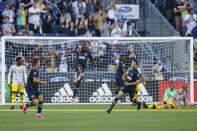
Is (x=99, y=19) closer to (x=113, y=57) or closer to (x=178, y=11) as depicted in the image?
(x=113, y=57)

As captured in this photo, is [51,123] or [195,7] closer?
[51,123]

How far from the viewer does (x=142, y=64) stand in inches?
995

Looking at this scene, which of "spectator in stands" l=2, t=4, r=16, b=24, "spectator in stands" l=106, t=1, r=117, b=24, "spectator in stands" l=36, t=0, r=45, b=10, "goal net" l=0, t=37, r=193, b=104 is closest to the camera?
"goal net" l=0, t=37, r=193, b=104

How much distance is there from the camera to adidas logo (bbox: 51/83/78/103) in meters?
24.4

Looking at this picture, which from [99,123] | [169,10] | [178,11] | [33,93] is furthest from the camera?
[169,10]

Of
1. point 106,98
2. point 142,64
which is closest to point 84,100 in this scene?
point 106,98

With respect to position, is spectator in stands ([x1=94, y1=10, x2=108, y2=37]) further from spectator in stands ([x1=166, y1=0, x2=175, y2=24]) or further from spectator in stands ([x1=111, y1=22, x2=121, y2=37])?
spectator in stands ([x1=166, y1=0, x2=175, y2=24])

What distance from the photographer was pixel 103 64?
25250 millimetres

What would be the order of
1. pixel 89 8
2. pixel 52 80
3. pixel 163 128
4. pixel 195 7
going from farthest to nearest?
pixel 195 7
pixel 89 8
pixel 52 80
pixel 163 128

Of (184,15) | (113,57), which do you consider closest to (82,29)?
(113,57)

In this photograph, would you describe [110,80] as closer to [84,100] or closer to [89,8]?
[84,100]

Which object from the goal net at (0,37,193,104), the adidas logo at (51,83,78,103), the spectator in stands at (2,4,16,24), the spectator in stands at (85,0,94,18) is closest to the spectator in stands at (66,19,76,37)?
the spectator in stands at (85,0,94,18)

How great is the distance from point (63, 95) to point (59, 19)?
17.9ft

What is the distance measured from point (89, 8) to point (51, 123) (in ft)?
51.1
